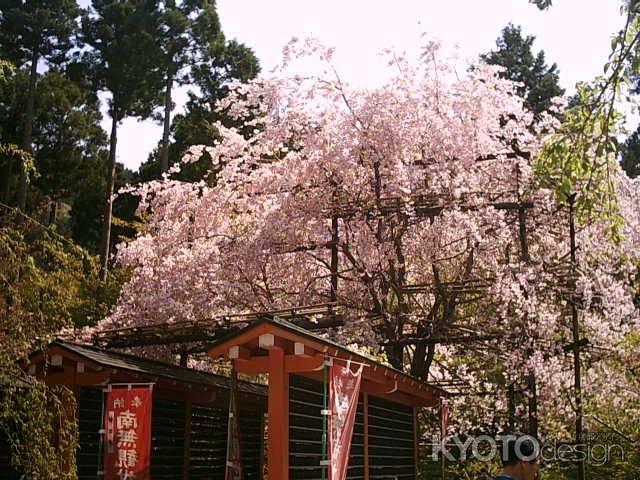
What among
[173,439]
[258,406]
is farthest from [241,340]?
[258,406]

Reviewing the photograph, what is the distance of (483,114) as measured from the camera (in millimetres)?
13320

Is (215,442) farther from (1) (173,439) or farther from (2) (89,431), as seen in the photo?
(2) (89,431)

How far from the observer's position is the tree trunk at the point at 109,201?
913 inches

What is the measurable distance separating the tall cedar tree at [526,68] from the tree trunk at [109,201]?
16.4 metres

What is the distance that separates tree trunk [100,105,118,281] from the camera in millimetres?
23188

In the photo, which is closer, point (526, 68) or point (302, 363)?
point (302, 363)

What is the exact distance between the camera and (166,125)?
27.1 metres

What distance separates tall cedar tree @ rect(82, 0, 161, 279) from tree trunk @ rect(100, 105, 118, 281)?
0.13 ft

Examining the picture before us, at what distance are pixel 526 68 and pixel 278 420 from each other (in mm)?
27375

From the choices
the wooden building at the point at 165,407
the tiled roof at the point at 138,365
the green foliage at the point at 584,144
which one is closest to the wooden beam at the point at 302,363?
the wooden building at the point at 165,407

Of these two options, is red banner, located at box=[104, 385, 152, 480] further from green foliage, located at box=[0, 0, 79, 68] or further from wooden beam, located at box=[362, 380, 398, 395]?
green foliage, located at box=[0, 0, 79, 68]

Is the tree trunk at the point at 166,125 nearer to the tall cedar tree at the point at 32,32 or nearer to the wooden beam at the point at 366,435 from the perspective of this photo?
the tall cedar tree at the point at 32,32

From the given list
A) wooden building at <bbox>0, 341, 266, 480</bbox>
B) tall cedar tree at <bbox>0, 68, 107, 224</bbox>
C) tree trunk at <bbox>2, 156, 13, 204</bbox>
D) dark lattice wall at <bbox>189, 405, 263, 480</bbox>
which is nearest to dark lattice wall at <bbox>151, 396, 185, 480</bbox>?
wooden building at <bbox>0, 341, 266, 480</bbox>

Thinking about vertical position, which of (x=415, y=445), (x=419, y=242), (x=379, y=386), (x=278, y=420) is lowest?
(x=415, y=445)
